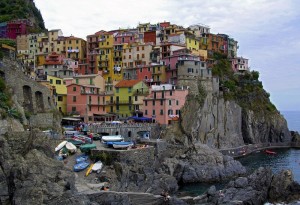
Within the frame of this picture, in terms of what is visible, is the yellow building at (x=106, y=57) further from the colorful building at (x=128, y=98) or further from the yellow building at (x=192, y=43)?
the yellow building at (x=192, y=43)

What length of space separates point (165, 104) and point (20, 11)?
62333mm

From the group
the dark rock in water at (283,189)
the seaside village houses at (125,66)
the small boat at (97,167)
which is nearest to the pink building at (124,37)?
the seaside village houses at (125,66)

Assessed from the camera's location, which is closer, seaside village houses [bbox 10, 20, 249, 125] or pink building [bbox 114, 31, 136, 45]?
seaside village houses [bbox 10, 20, 249, 125]

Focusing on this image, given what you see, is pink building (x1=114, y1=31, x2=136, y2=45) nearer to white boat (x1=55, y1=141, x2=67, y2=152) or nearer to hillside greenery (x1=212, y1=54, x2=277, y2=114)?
hillside greenery (x1=212, y1=54, x2=277, y2=114)

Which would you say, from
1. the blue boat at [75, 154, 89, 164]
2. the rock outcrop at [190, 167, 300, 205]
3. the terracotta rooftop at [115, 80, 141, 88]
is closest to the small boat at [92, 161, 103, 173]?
the blue boat at [75, 154, 89, 164]

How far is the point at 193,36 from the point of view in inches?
3629

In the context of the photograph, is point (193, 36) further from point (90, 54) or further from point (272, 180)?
point (272, 180)

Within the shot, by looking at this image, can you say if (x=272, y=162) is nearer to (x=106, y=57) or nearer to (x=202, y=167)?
(x=202, y=167)

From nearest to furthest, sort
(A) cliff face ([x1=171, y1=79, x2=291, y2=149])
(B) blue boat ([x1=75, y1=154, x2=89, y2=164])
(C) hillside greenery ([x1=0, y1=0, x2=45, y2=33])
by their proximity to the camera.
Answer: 1. (B) blue boat ([x1=75, y1=154, x2=89, y2=164])
2. (A) cliff face ([x1=171, y1=79, x2=291, y2=149])
3. (C) hillside greenery ([x1=0, y1=0, x2=45, y2=33])

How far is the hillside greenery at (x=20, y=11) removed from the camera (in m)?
113

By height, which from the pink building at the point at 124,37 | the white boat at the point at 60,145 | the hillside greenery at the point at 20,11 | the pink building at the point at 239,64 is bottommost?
the white boat at the point at 60,145

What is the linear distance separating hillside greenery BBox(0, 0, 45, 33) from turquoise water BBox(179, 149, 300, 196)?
202 ft

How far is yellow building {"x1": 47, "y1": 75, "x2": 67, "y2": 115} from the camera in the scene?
70.1m

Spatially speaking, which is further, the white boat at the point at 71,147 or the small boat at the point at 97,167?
the white boat at the point at 71,147
